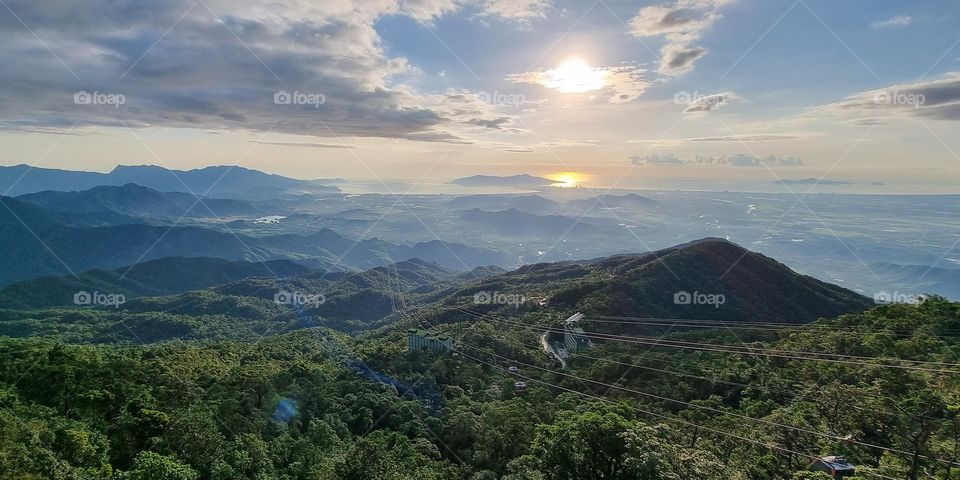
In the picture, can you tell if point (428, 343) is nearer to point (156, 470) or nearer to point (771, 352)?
point (771, 352)

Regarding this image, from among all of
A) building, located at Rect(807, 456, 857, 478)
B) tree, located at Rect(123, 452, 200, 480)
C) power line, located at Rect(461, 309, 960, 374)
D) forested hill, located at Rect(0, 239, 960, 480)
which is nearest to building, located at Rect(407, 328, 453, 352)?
forested hill, located at Rect(0, 239, 960, 480)

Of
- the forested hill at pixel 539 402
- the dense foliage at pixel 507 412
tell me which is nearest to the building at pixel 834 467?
A: the forested hill at pixel 539 402

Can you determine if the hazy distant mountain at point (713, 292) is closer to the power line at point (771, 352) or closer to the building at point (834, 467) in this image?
the power line at point (771, 352)

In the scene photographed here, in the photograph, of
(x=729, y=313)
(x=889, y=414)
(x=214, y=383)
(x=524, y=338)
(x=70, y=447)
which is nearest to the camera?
(x=70, y=447)

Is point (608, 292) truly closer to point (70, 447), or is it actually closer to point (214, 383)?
point (214, 383)

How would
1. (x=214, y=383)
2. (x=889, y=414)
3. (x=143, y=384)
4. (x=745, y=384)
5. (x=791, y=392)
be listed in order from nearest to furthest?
(x=889, y=414), (x=791, y=392), (x=143, y=384), (x=745, y=384), (x=214, y=383)

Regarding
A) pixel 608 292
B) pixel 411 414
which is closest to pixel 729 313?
pixel 608 292

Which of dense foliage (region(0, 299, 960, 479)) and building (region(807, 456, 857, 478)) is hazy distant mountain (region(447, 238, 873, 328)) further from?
building (region(807, 456, 857, 478))
